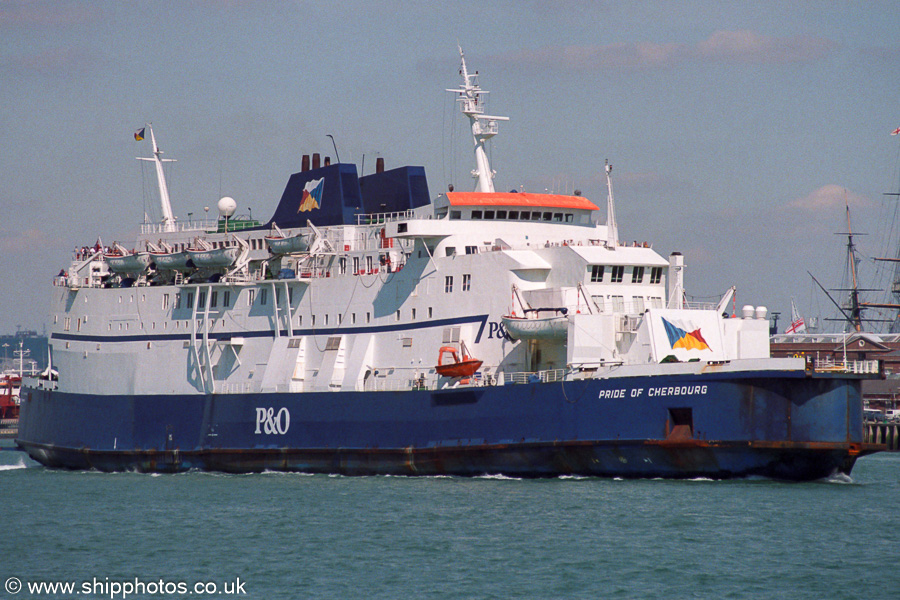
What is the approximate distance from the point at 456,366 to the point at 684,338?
537cm

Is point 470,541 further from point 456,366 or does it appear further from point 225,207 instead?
point 225,207

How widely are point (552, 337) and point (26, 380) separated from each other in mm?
21236

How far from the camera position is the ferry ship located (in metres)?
25.5

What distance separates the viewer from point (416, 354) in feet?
101

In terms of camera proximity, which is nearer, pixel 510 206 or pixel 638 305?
pixel 638 305

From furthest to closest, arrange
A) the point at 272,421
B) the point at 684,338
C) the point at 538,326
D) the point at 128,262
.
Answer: the point at 128,262 < the point at 272,421 < the point at 538,326 < the point at 684,338

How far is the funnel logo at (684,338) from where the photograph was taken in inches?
1075

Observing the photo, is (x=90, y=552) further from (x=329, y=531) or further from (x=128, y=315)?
(x=128, y=315)

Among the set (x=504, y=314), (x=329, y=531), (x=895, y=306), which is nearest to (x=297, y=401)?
(x=504, y=314)

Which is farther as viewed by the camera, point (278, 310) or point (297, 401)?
point (278, 310)

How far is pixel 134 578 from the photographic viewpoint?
1845 cm

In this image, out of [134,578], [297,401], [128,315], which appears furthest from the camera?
[128,315]

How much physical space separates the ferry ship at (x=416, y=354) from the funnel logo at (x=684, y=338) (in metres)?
0.06

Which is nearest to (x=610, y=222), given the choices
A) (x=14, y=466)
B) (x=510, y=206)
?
(x=510, y=206)
